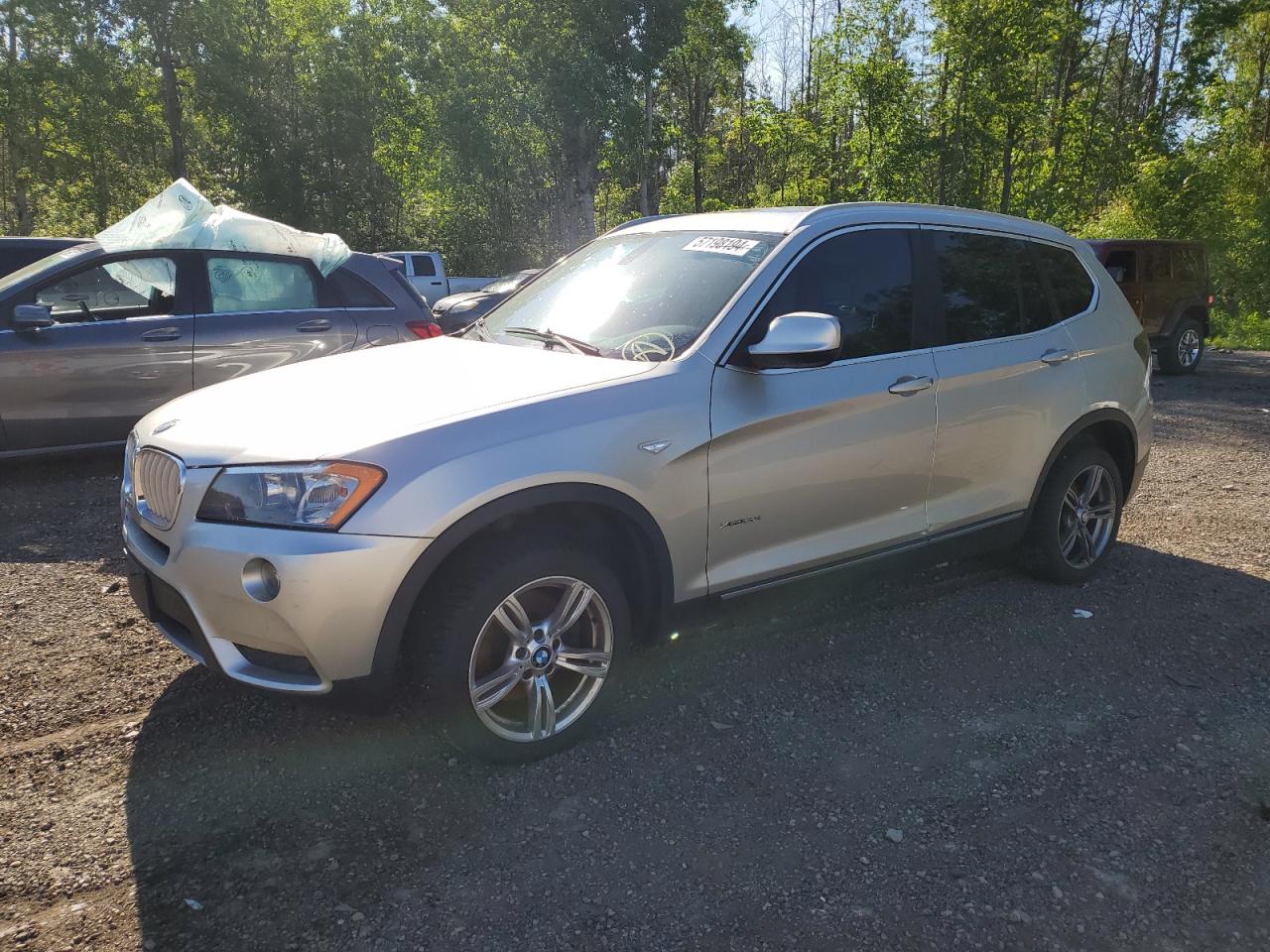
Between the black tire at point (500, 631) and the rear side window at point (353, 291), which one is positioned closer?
the black tire at point (500, 631)

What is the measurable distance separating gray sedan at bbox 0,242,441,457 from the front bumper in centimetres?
424

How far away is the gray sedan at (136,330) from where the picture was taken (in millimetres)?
6152

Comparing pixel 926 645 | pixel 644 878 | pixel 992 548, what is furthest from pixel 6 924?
pixel 992 548

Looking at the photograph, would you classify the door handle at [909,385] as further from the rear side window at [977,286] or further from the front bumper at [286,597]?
the front bumper at [286,597]

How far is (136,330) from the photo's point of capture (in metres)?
6.40

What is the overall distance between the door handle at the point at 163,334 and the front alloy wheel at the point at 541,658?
15.5 ft

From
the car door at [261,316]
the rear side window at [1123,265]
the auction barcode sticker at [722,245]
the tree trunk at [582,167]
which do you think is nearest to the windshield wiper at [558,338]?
the auction barcode sticker at [722,245]

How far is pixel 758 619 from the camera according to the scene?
14.2 ft

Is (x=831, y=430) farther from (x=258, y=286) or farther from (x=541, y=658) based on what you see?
(x=258, y=286)

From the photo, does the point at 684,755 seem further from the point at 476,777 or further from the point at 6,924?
the point at 6,924

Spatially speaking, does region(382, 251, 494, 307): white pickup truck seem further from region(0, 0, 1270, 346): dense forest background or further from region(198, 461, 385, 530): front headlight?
region(198, 461, 385, 530): front headlight

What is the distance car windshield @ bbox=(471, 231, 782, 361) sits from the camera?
3418mm

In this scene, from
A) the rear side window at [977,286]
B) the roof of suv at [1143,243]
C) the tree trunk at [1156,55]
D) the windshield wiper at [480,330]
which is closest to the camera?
the windshield wiper at [480,330]

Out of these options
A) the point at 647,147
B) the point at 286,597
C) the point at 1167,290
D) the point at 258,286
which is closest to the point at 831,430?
the point at 286,597
